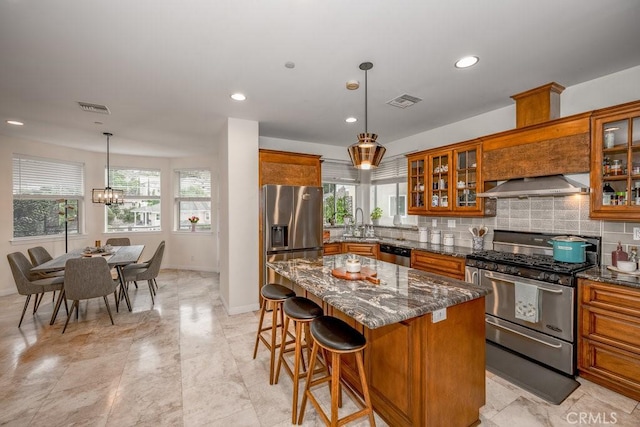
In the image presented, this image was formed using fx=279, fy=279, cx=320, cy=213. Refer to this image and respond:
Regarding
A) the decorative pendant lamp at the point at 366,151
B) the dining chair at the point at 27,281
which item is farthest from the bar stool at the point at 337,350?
the dining chair at the point at 27,281

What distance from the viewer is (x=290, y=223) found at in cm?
409

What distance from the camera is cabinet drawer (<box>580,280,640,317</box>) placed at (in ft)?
6.70

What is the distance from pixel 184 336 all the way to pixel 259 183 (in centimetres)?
216

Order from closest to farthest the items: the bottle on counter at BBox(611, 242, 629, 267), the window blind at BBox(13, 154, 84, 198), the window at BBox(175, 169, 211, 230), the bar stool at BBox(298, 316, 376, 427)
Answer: the bar stool at BBox(298, 316, 376, 427), the bottle on counter at BBox(611, 242, 629, 267), the window blind at BBox(13, 154, 84, 198), the window at BBox(175, 169, 211, 230)

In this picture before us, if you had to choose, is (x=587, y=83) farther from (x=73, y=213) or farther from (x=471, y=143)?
(x=73, y=213)

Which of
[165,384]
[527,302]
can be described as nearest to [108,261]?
[165,384]

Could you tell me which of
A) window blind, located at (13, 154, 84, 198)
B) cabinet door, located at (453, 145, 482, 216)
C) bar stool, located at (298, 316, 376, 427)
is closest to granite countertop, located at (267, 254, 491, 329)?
bar stool, located at (298, 316, 376, 427)

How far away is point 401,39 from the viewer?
208 centimetres

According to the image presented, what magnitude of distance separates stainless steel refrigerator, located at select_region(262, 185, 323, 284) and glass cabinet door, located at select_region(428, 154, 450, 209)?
65.4 inches

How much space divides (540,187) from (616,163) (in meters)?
0.55

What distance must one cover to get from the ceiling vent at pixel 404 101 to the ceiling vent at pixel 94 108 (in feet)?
11.4

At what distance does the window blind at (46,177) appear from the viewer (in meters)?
4.93

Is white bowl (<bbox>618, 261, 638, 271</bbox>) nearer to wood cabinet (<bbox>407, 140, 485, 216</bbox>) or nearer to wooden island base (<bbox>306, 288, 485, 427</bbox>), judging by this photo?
wood cabinet (<bbox>407, 140, 485, 216</bbox>)

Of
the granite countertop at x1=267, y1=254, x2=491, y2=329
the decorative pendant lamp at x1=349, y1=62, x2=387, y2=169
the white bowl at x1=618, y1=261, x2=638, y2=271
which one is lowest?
the granite countertop at x1=267, y1=254, x2=491, y2=329
